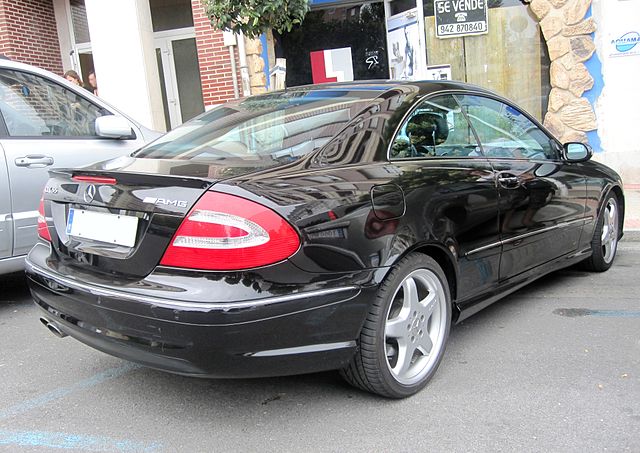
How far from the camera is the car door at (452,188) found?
9.61ft

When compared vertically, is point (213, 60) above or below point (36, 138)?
above

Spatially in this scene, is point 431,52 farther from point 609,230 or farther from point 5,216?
point 5,216

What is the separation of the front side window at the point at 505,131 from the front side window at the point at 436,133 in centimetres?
12

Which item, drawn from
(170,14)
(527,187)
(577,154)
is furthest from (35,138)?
(170,14)

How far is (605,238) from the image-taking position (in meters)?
4.90

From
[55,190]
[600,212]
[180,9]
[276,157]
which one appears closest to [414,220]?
[276,157]

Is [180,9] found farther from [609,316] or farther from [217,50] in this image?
[609,316]


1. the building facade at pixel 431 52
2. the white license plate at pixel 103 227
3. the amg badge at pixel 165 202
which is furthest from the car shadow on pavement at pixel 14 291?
the building facade at pixel 431 52

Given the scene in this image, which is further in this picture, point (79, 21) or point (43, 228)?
point (79, 21)

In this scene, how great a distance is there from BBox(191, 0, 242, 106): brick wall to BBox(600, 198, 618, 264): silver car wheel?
6.05m

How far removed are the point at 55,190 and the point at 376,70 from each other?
7.67 meters

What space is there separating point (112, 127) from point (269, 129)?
80.0 inches

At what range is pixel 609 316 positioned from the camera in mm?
3953

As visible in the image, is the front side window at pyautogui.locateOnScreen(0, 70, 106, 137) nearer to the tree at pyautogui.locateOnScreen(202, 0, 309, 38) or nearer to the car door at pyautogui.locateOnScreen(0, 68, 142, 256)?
the car door at pyautogui.locateOnScreen(0, 68, 142, 256)
